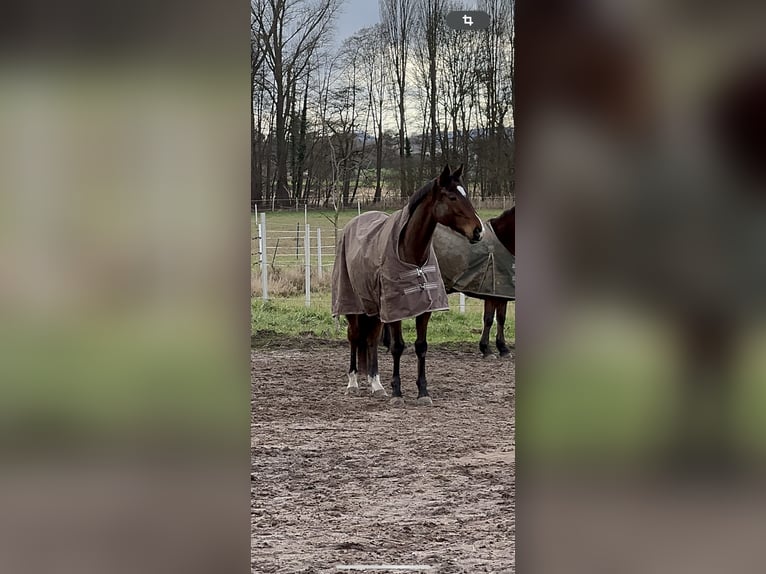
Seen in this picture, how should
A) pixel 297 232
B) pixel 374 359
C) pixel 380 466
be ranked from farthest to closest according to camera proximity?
pixel 297 232, pixel 374 359, pixel 380 466

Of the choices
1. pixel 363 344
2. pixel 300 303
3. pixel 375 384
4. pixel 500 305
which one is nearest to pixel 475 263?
pixel 500 305

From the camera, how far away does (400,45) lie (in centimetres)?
667

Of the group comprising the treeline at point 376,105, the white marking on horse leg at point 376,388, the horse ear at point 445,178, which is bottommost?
the white marking on horse leg at point 376,388

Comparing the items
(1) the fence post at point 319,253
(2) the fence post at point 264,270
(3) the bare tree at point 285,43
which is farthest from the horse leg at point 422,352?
(3) the bare tree at point 285,43

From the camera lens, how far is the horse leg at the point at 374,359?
17.5ft

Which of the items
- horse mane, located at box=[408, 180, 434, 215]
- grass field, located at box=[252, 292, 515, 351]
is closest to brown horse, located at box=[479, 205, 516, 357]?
grass field, located at box=[252, 292, 515, 351]

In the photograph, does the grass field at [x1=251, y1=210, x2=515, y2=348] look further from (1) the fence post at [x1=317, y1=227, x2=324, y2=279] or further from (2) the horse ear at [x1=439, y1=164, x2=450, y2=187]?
(2) the horse ear at [x1=439, y1=164, x2=450, y2=187]

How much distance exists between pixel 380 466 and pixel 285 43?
3596 mm

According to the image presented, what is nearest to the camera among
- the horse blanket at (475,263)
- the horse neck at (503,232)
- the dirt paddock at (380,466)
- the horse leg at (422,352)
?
the dirt paddock at (380,466)

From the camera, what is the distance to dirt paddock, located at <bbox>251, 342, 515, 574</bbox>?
9.98 ft

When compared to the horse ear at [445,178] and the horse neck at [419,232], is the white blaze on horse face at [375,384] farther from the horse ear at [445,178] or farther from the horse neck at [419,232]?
the horse ear at [445,178]

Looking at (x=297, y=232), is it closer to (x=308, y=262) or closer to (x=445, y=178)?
(x=308, y=262)

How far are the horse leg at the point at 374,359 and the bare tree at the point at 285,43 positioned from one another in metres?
1.63
